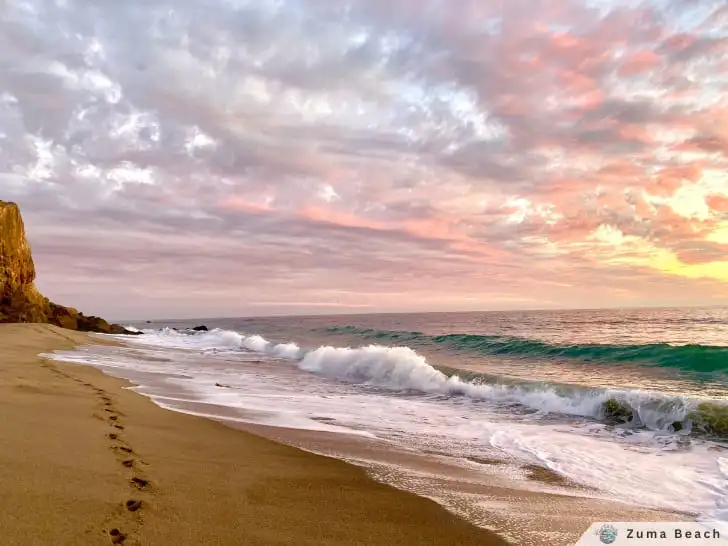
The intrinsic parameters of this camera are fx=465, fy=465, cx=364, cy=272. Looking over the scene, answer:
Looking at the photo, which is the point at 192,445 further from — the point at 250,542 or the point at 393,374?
the point at 393,374

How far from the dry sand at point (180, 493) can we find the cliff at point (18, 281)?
116ft

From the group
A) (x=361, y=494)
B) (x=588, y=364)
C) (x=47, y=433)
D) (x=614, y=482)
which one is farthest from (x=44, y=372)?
(x=588, y=364)

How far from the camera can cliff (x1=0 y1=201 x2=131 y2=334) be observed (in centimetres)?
3488

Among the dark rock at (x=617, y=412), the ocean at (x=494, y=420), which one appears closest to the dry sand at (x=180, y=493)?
the ocean at (x=494, y=420)

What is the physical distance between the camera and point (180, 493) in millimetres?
4031

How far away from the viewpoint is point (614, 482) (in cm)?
582

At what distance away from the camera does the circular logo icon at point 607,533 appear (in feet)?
13.3

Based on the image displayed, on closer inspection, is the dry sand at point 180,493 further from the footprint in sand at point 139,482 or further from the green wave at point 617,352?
the green wave at point 617,352

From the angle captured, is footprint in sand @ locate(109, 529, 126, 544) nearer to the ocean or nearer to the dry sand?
the dry sand

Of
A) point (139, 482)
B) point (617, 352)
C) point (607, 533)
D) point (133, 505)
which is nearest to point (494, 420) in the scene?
point (607, 533)

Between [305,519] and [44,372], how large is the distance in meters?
9.89

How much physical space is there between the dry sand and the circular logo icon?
106cm

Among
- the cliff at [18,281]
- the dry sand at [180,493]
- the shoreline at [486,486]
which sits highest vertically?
the cliff at [18,281]

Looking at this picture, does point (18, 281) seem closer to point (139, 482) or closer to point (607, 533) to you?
point (139, 482)
